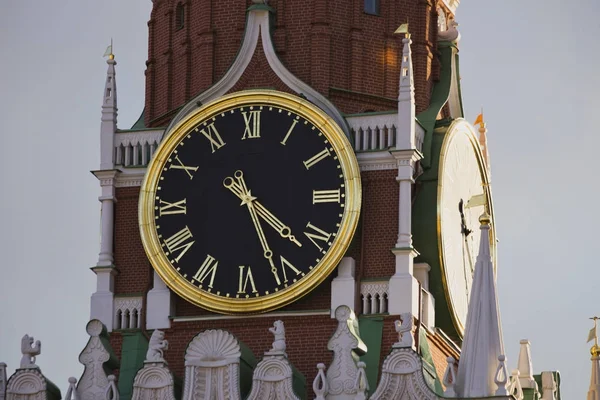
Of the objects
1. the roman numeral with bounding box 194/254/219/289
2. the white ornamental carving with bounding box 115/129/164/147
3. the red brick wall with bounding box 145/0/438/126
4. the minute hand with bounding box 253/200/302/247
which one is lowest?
the roman numeral with bounding box 194/254/219/289

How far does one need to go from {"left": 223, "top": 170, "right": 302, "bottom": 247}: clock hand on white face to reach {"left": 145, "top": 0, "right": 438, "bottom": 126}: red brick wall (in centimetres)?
175

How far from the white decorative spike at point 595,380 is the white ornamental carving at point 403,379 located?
6.64 metres

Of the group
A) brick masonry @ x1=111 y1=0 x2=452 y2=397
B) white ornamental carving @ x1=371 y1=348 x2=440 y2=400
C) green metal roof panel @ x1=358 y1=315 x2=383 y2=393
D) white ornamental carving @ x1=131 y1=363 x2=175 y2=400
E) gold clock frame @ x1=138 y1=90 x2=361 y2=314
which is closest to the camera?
white ornamental carving @ x1=371 y1=348 x2=440 y2=400

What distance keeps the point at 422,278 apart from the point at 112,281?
4.81m

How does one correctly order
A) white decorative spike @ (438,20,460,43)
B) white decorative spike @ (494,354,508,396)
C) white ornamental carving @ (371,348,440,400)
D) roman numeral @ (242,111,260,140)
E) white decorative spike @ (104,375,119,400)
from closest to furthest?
1. white decorative spike @ (494,354,508,396)
2. white ornamental carving @ (371,348,440,400)
3. white decorative spike @ (104,375,119,400)
4. roman numeral @ (242,111,260,140)
5. white decorative spike @ (438,20,460,43)

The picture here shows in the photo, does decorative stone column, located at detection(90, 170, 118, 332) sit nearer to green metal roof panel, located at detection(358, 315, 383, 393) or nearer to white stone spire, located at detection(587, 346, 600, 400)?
green metal roof panel, located at detection(358, 315, 383, 393)

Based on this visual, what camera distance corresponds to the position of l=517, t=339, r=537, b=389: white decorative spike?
46938 mm

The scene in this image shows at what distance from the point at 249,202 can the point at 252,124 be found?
1.32m

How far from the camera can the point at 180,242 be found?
4500 centimetres

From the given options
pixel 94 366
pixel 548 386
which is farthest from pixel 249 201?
pixel 548 386

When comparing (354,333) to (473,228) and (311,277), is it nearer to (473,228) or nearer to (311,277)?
(311,277)

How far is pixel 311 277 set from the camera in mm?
44094

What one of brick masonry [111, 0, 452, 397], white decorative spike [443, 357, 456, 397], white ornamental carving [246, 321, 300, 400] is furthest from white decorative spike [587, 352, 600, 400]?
white ornamental carving [246, 321, 300, 400]

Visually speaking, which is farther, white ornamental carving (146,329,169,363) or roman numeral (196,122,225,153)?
roman numeral (196,122,225,153)
